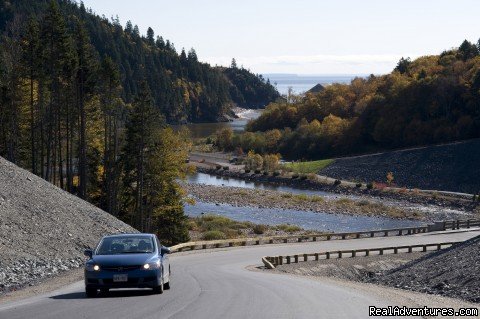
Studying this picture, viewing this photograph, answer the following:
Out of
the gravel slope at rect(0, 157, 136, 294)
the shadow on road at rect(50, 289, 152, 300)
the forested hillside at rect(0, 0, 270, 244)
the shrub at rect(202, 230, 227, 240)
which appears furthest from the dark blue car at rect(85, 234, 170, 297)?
the shrub at rect(202, 230, 227, 240)

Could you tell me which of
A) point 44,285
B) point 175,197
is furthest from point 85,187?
point 44,285

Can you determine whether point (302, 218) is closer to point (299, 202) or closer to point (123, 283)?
point (299, 202)

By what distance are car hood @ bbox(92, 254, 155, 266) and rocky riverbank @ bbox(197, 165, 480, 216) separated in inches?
3044

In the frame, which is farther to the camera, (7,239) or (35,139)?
(35,139)

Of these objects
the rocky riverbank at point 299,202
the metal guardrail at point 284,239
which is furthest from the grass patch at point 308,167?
the metal guardrail at point 284,239

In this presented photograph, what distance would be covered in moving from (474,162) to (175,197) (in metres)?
65.7

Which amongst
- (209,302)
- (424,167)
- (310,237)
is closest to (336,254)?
(310,237)

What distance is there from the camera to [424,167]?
12138cm

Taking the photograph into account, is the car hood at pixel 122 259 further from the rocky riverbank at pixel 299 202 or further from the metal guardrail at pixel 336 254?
the rocky riverbank at pixel 299 202

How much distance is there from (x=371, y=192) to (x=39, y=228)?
81.8 meters

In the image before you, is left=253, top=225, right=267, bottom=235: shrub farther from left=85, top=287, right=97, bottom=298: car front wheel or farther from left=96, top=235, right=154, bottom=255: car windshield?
left=85, top=287, right=97, bottom=298: car front wheel

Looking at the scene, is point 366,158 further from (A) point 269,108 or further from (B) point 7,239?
(B) point 7,239

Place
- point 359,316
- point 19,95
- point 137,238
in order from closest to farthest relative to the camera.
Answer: point 359,316 → point 137,238 → point 19,95

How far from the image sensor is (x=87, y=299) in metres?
19.3
